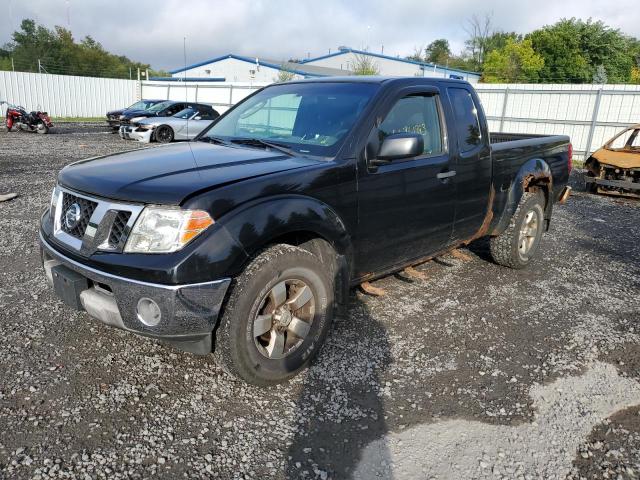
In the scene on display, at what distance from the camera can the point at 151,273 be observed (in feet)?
8.23

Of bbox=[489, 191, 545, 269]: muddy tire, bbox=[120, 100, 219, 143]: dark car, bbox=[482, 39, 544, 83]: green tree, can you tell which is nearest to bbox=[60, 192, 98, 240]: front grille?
bbox=[489, 191, 545, 269]: muddy tire

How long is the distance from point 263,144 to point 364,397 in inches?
73.7

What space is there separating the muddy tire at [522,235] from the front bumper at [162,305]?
11.6 feet

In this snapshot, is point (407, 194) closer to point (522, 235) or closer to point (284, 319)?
point (284, 319)

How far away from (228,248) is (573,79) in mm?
54035

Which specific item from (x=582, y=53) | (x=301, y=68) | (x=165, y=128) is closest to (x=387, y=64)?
(x=301, y=68)

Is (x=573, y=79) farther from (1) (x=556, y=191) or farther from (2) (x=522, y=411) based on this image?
(2) (x=522, y=411)

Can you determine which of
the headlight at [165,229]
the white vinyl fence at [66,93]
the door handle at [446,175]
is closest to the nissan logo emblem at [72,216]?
the headlight at [165,229]

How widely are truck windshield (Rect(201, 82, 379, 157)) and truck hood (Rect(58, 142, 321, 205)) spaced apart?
259 millimetres

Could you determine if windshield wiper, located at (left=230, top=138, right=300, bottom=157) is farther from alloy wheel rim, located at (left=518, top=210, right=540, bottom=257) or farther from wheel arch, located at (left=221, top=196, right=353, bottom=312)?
alloy wheel rim, located at (left=518, top=210, right=540, bottom=257)

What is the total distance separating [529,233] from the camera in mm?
5574

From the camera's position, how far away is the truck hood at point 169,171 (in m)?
2.65

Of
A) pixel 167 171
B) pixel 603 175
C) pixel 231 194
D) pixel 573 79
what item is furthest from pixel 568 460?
pixel 573 79

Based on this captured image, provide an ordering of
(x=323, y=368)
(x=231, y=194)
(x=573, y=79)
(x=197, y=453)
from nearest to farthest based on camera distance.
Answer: (x=197, y=453) → (x=231, y=194) → (x=323, y=368) → (x=573, y=79)
